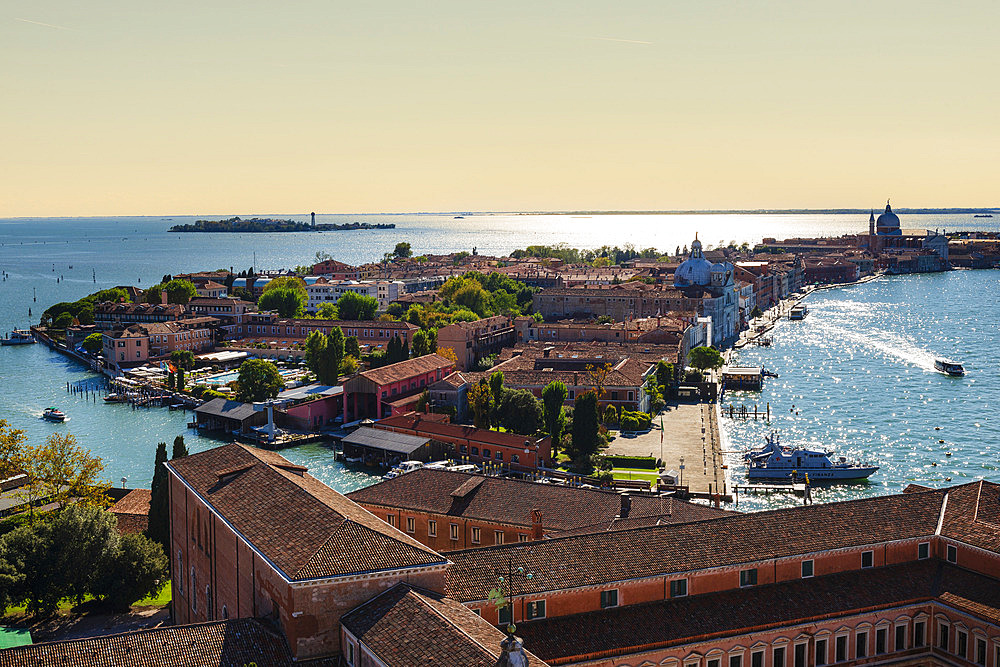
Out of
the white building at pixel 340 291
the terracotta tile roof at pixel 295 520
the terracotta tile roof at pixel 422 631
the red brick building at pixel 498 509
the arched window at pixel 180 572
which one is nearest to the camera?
the terracotta tile roof at pixel 422 631

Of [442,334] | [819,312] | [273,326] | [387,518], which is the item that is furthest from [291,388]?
[819,312]

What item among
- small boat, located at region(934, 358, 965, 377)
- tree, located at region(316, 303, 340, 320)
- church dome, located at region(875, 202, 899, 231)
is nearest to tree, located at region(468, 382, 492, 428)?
small boat, located at region(934, 358, 965, 377)

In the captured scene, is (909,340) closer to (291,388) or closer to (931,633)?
(291,388)

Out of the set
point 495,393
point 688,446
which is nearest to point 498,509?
point 688,446

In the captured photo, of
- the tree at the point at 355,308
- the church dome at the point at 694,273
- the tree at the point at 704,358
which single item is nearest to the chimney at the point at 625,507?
the tree at the point at 704,358

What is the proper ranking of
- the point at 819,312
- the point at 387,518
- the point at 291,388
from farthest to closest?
the point at 819,312, the point at 291,388, the point at 387,518

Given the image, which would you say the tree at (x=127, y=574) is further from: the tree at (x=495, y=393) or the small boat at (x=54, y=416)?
the small boat at (x=54, y=416)
